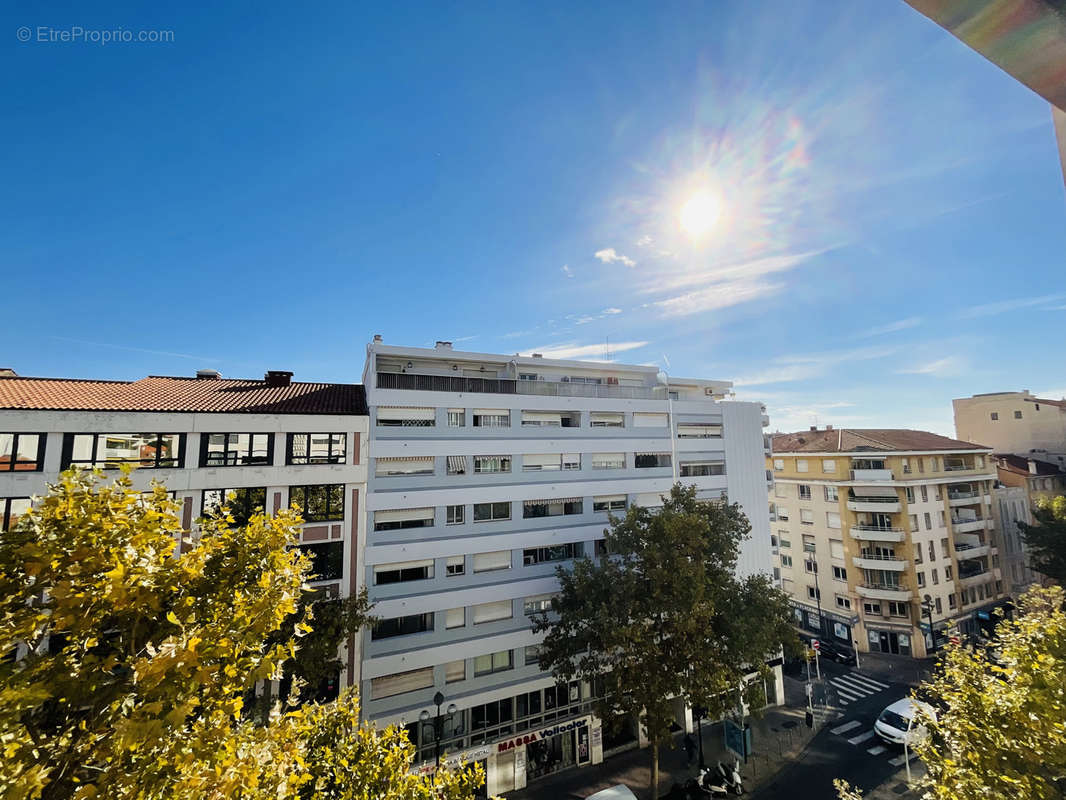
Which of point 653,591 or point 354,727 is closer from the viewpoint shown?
point 354,727

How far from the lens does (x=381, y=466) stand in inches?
786

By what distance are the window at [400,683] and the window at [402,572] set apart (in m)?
3.53

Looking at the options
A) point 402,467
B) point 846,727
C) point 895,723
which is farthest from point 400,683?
point 895,723

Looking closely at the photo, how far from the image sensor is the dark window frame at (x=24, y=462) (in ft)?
48.7

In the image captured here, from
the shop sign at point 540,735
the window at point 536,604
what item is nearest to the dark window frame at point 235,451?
the window at point 536,604

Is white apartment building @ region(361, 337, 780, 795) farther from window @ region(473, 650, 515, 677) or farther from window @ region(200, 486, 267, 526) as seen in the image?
window @ region(200, 486, 267, 526)

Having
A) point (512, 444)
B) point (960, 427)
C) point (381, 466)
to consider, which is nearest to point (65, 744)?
point (381, 466)

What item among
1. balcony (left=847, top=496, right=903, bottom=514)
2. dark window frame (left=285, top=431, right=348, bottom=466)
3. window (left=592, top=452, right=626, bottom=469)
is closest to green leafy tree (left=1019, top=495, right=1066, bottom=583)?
balcony (left=847, top=496, right=903, bottom=514)

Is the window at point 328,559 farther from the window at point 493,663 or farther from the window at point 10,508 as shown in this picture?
the window at point 10,508

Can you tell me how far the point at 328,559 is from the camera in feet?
59.5

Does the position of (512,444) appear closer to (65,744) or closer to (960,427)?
(65,744)

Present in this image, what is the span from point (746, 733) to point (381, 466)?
20037mm

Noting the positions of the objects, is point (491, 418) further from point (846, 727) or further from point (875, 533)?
point (875, 533)

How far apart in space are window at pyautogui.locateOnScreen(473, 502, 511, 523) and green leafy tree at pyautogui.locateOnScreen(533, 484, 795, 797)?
3774 mm
